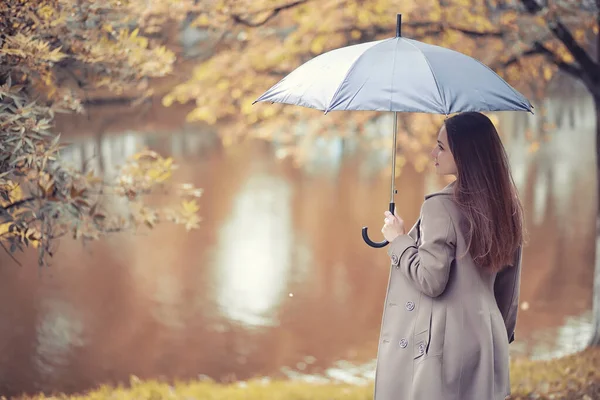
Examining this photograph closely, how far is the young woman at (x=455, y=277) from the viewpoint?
286 cm

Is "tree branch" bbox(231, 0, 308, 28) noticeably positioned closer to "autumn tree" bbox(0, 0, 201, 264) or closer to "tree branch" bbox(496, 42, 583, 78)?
"autumn tree" bbox(0, 0, 201, 264)

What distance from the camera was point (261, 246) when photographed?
1299 centimetres

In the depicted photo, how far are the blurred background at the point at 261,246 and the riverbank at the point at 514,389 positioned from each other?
3.91 ft

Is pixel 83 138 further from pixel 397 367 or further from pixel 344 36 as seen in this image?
pixel 397 367

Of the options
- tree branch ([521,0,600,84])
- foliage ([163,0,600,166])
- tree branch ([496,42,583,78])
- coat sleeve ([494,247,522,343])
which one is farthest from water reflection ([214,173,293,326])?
coat sleeve ([494,247,522,343])

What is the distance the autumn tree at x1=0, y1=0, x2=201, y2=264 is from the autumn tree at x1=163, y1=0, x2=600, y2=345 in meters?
1.67

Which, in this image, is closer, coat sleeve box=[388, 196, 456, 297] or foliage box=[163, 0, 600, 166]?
coat sleeve box=[388, 196, 456, 297]

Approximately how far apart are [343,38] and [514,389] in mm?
3541

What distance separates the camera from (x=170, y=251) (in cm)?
1255

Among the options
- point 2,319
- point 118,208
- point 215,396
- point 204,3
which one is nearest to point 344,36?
point 204,3

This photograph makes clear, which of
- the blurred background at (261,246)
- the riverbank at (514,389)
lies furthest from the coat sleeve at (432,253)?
the riverbank at (514,389)

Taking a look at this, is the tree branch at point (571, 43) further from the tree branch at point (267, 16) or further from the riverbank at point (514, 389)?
the riverbank at point (514, 389)

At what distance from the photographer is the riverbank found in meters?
5.46

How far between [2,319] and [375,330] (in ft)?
15.5
